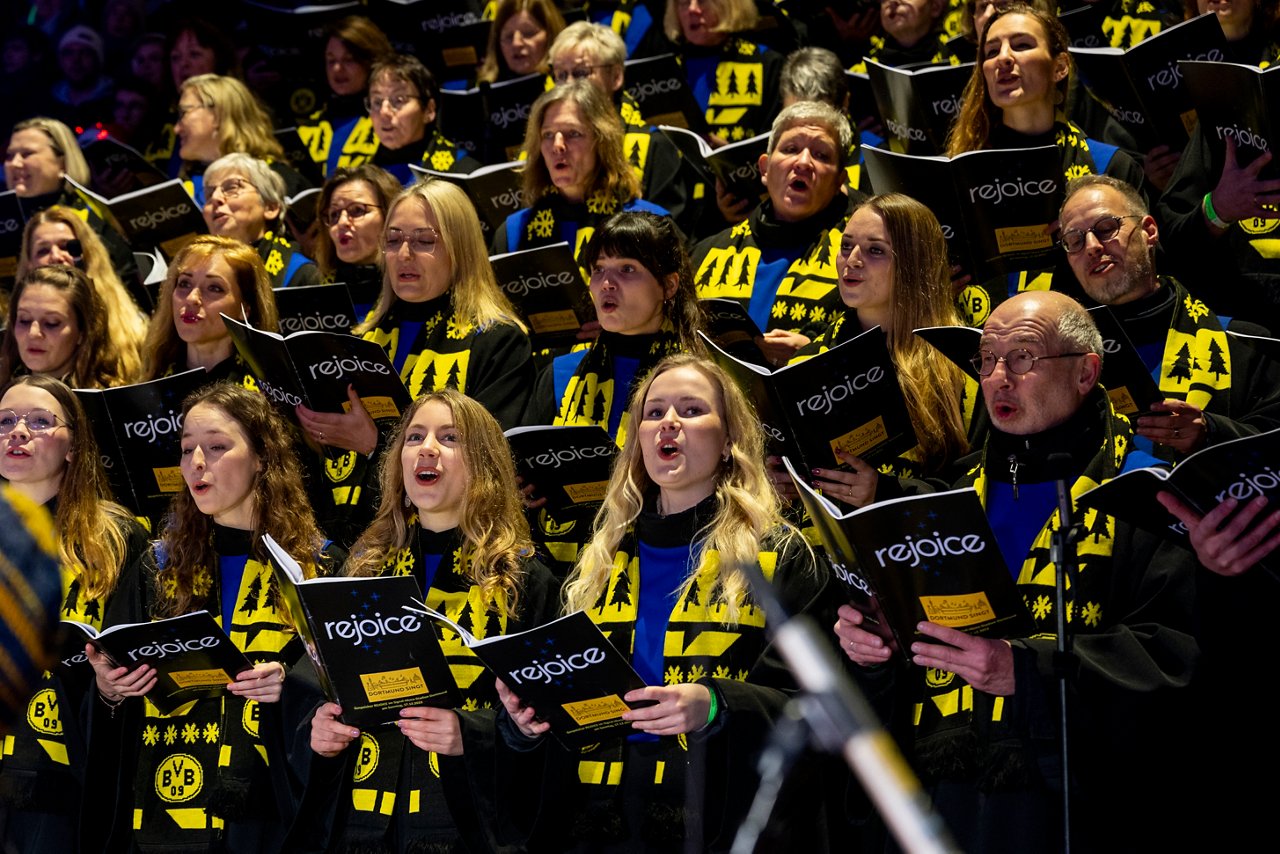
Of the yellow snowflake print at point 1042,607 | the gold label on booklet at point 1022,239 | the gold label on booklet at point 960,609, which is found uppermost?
the gold label on booklet at point 1022,239

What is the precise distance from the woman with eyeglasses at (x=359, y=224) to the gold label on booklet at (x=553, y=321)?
2.50ft

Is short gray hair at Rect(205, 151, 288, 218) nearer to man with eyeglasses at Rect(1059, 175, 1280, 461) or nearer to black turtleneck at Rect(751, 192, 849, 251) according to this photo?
black turtleneck at Rect(751, 192, 849, 251)

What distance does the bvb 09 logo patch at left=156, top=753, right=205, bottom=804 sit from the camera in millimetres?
4617

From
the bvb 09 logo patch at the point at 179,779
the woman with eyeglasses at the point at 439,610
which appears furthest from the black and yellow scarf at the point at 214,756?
the woman with eyeglasses at the point at 439,610

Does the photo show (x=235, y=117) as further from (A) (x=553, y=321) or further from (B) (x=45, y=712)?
(B) (x=45, y=712)

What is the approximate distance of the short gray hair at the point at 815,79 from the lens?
6.34 metres

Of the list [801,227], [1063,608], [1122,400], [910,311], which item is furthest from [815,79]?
[1063,608]

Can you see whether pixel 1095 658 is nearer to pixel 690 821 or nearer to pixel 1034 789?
pixel 1034 789

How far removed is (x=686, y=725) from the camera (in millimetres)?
3744

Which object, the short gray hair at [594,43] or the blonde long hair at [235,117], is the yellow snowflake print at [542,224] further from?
the blonde long hair at [235,117]

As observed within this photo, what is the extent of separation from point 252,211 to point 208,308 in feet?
3.36

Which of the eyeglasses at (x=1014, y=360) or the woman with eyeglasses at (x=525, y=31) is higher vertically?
the woman with eyeglasses at (x=525, y=31)

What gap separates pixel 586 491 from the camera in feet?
15.4

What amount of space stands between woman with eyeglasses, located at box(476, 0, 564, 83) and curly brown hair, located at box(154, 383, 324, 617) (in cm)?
292
